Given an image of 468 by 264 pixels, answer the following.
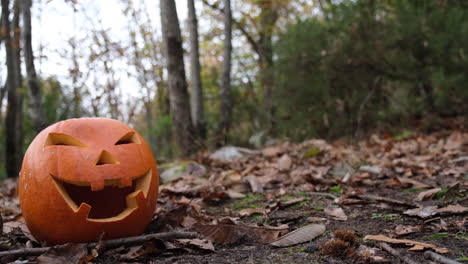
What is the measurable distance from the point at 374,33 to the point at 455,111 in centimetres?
203

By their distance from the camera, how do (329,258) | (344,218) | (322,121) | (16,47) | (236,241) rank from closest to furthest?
(329,258) < (236,241) < (344,218) < (16,47) < (322,121)

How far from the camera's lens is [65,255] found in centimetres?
169

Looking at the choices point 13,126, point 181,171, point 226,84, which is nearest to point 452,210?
point 181,171

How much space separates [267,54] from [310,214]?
27.9ft

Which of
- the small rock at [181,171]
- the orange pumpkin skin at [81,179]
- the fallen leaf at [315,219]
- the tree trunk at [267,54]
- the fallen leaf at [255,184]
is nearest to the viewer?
the orange pumpkin skin at [81,179]

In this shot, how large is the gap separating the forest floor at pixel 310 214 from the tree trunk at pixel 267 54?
3882mm

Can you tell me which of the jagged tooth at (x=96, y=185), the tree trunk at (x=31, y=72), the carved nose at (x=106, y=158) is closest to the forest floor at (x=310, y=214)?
the jagged tooth at (x=96, y=185)

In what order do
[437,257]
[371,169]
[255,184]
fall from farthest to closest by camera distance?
[371,169], [255,184], [437,257]

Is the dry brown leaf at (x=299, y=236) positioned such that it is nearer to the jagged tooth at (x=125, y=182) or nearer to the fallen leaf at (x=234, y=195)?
the jagged tooth at (x=125, y=182)

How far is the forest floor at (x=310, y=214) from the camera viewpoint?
173 centimetres

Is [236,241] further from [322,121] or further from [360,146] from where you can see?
[322,121]

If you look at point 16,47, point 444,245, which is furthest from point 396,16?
point 16,47

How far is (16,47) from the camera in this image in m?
7.26

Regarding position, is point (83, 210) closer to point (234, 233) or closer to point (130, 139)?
point (130, 139)
